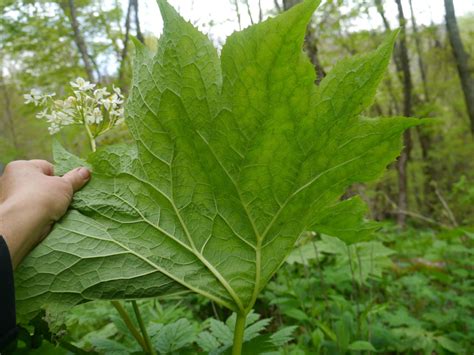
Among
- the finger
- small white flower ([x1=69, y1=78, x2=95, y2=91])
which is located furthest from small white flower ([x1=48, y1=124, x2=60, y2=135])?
the finger

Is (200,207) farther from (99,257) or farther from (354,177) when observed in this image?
(354,177)

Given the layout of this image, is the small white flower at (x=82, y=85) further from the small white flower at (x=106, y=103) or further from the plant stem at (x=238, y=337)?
the plant stem at (x=238, y=337)

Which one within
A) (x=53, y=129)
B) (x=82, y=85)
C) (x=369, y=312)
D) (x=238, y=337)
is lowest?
(x=369, y=312)

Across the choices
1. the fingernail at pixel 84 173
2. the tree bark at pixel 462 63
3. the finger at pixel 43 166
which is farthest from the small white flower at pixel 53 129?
the tree bark at pixel 462 63

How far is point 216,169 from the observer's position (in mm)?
880

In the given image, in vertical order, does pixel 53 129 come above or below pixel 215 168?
above

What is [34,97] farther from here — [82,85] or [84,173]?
Answer: [84,173]

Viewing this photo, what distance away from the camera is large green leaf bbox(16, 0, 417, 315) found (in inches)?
32.2

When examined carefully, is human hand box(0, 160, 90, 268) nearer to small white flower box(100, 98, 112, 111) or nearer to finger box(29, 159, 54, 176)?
finger box(29, 159, 54, 176)

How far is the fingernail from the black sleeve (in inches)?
9.3

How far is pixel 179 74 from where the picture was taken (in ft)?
2.77

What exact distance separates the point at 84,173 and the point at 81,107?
16.5 inches

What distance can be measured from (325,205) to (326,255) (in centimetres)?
277

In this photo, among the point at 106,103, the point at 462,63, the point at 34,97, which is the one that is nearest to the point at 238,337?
the point at 106,103
